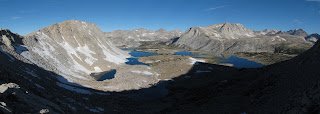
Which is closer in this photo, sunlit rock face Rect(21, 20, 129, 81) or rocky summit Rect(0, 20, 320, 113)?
rocky summit Rect(0, 20, 320, 113)

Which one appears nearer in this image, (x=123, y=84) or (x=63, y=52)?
(x=123, y=84)

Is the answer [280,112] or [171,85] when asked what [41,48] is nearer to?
[171,85]

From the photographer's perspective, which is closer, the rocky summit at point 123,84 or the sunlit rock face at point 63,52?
the rocky summit at point 123,84

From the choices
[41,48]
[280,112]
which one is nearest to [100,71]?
[41,48]

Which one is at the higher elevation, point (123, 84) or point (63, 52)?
point (63, 52)

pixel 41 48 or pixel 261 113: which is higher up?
pixel 41 48

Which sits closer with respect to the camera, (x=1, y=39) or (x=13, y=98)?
(x=13, y=98)

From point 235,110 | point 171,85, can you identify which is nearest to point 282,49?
point 171,85

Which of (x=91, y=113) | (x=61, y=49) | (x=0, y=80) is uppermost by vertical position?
(x=61, y=49)

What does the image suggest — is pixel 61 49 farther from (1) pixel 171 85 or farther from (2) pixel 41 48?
(1) pixel 171 85

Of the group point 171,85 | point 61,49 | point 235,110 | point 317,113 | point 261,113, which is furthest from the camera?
point 61,49

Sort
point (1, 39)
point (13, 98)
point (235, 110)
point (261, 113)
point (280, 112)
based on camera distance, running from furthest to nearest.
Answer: point (1, 39) → point (235, 110) → point (261, 113) → point (280, 112) → point (13, 98)
